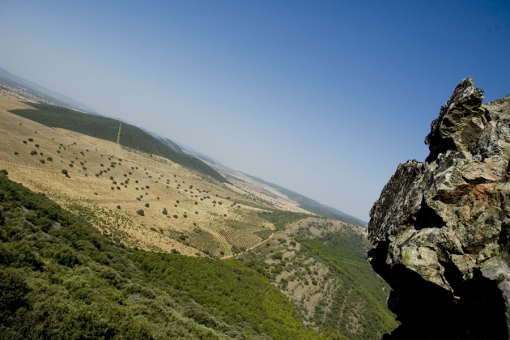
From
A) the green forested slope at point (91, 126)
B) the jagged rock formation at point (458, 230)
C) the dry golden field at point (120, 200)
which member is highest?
the jagged rock formation at point (458, 230)

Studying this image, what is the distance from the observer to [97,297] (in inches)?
617

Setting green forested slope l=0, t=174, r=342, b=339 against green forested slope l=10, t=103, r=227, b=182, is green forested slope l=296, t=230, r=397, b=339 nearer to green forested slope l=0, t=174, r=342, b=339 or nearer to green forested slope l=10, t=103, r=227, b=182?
green forested slope l=0, t=174, r=342, b=339

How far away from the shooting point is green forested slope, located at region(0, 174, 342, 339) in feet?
41.1

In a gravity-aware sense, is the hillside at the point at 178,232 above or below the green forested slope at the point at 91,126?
below

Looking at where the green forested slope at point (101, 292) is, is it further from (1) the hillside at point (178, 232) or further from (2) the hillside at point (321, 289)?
(2) the hillside at point (321, 289)

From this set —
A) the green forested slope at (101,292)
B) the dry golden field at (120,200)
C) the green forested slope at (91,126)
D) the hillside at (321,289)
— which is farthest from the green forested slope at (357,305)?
the green forested slope at (91,126)

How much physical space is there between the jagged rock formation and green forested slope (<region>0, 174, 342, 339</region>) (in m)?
15.0

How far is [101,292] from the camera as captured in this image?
56.2 feet

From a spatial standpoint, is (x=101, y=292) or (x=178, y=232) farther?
(x=178, y=232)

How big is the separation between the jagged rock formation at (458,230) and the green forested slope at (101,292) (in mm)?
15024

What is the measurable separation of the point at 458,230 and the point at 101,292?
20797mm

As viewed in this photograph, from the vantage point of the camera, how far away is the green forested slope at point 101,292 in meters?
12.5

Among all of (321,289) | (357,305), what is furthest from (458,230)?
(357,305)

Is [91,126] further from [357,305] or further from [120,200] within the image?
[357,305]
